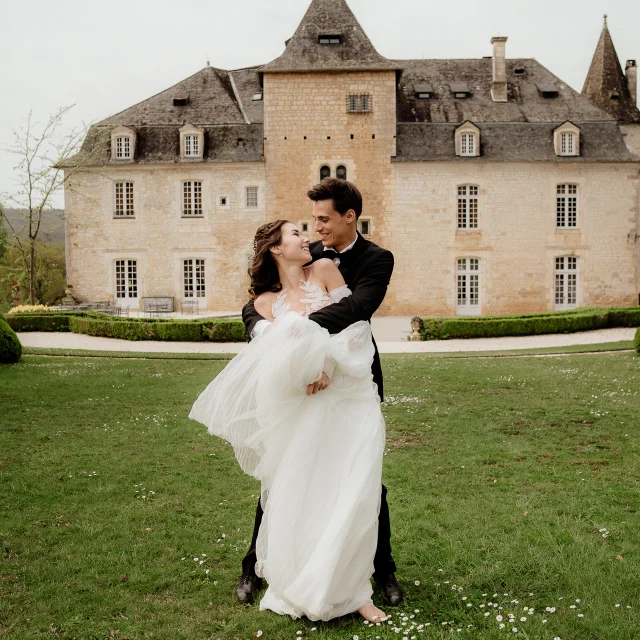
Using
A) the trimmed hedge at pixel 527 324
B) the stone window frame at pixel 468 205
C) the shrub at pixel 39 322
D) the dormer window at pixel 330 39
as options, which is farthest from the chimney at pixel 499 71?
the shrub at pixel 39 322

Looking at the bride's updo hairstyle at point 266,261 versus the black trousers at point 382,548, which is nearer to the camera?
the bride's updo hairstyle at point 266,261

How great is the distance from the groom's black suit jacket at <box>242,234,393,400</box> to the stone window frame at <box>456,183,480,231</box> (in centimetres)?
2497

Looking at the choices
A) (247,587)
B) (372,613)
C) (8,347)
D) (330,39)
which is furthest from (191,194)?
(372,613)

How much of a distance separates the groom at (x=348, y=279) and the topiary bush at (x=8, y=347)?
10.9 meters

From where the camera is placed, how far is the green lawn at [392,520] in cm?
353

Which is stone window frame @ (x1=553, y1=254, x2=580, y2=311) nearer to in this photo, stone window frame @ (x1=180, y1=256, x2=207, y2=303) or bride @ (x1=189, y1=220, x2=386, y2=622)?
stone window frame @ (x1=180, y1=256, x2=207, y2=303)

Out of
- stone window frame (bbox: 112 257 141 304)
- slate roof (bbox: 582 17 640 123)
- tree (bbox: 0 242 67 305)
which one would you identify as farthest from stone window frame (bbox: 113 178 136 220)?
slate roof (bbox: 582 17 640 123)

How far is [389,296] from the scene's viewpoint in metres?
27.8

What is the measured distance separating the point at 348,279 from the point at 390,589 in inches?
62.3

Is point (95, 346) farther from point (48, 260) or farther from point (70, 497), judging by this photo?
point (48, 260)

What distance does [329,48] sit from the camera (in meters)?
27.2

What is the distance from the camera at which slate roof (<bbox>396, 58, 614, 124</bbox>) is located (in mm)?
28453

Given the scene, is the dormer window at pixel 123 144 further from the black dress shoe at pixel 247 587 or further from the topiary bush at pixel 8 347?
the black dress shoe at pixel 247 587

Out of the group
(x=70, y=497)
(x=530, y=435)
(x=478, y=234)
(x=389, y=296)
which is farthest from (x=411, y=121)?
(x=70, y=497)
